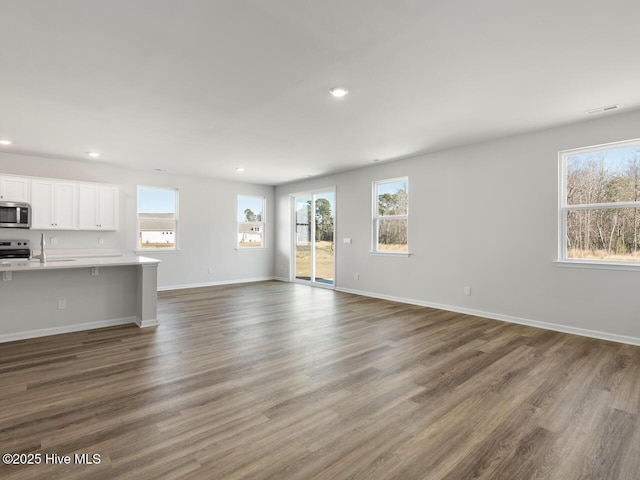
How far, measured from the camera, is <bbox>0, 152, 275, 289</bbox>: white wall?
6156 mm

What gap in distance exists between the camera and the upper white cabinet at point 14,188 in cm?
544

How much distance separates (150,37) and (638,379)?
186 inches

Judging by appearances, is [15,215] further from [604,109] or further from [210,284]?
[604,109]

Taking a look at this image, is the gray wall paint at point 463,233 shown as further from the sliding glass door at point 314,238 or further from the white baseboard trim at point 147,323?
the white baseboard trim at point 147,323

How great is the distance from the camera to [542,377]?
9.52ft


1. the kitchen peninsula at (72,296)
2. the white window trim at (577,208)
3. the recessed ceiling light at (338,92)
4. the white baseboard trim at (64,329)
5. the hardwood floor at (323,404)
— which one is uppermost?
the recessed ceiling light at (338,92)

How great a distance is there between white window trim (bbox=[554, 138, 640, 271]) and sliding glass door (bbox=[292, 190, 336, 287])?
4.32m

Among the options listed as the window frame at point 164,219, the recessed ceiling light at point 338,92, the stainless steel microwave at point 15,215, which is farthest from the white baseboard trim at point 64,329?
the recessed ceiling light at point 338,92

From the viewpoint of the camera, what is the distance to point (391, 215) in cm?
644

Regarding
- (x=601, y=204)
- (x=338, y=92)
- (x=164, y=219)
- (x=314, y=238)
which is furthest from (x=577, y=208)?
(x=164, y=219)

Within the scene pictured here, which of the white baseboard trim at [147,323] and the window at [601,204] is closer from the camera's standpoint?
the window at [601,204]

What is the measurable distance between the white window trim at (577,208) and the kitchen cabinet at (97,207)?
24.2 feet

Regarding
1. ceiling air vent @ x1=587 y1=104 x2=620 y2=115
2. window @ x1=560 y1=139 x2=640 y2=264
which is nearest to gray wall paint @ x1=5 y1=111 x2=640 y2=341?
window @ x1=560 y1=139 x2=640 y2=264

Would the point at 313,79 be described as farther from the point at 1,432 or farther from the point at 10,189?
the point at 10,189
